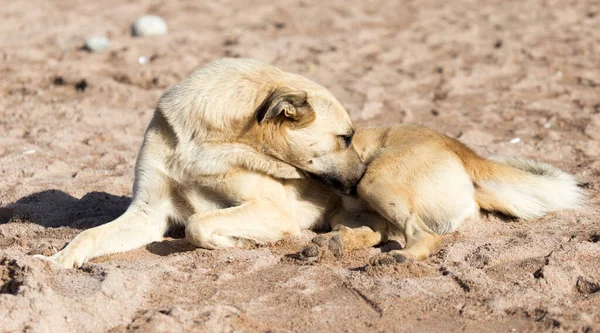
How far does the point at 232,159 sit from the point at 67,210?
140 centimetres

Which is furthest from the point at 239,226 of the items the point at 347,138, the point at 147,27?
the point at 147,27

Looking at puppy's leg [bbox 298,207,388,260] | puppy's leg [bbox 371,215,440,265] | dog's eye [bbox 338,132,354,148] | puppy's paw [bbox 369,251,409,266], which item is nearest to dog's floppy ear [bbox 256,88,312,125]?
dog's eye [bbox 338,132,354,148]

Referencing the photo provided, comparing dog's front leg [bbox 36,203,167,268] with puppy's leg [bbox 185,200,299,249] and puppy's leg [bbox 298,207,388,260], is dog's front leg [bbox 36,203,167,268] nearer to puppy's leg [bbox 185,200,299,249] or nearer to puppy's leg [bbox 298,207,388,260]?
puppy's leg [bbox 185,200,299,249]

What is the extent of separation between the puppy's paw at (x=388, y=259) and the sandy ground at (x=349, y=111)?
0.04 meters

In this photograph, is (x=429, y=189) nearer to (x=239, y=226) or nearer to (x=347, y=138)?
(x=347, y=138)

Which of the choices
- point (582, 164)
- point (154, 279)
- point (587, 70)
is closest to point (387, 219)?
point (154, 279)

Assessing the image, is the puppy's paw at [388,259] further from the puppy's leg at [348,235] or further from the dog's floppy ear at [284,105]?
the dog's floppy ear at [284,105]

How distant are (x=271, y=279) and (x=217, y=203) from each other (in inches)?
→ 37.6

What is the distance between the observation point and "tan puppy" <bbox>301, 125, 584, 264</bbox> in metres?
4.47

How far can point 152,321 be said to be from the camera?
10.6ft

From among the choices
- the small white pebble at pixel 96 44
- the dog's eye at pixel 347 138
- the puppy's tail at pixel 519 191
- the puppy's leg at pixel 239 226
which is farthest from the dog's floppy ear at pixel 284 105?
the small white pebble at pixel 96 44

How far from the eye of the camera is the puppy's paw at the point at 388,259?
12.7 feet

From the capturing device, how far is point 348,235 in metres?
4.36

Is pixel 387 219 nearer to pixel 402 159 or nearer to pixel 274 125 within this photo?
pixel 402 159
